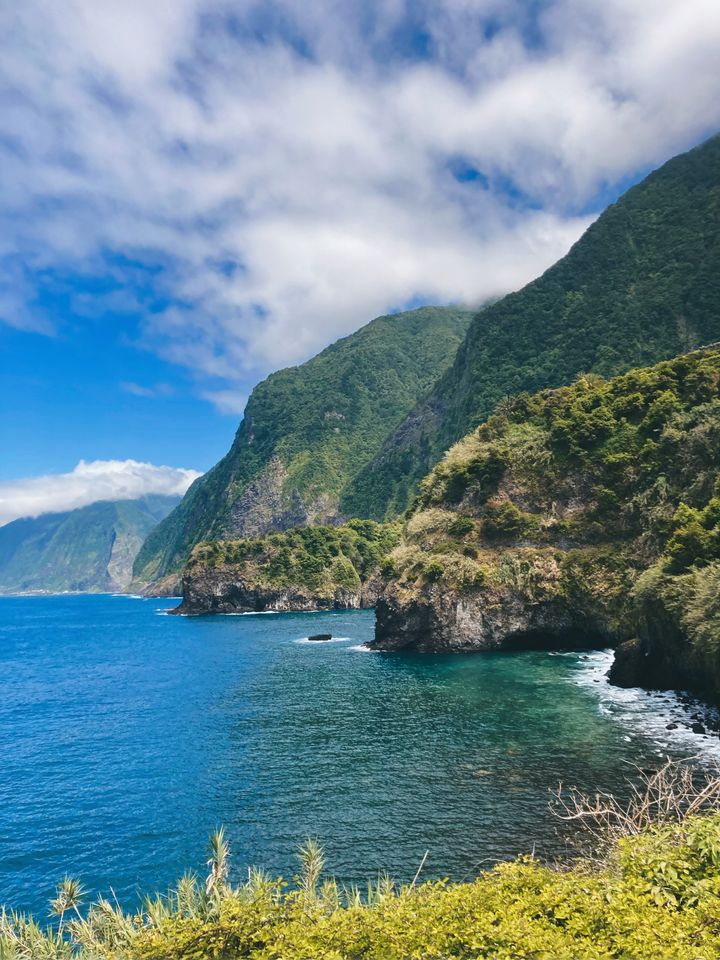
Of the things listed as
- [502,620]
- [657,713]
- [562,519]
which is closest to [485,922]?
[657,713]

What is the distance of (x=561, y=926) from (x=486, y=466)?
74814mm

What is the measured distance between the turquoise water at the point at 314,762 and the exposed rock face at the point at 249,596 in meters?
90.4

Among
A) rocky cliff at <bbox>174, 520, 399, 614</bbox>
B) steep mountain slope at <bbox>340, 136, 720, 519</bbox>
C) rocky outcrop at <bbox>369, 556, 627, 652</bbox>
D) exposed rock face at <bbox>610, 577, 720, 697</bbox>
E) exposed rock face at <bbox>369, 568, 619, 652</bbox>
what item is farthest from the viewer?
rocky cliff at <bbox>174, 520, 399, 614</bbox>

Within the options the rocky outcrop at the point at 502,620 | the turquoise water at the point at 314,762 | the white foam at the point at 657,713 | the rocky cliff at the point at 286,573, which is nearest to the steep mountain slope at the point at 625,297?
the rocky cliff at the point at 286,573

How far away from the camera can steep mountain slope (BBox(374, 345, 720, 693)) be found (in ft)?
220

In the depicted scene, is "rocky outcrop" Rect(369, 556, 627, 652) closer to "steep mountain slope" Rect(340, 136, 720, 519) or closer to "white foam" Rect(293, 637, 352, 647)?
"white foam" Rect(293, 637, 352, 647)

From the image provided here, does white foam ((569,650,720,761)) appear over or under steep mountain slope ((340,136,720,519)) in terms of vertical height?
under

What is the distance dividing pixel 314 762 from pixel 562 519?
5331cm

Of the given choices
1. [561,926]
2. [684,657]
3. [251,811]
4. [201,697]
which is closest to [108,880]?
[251,811]

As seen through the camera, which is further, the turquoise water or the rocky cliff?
the rocky cliff

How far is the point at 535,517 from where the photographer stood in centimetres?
7944

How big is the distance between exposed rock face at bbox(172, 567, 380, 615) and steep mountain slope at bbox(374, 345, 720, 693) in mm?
77673

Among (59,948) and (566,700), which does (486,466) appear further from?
(59,948)

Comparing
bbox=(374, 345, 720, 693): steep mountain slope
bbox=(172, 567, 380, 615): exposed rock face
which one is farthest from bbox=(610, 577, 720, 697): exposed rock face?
bbox=(172, 567, 380, 615): exposed rock face
